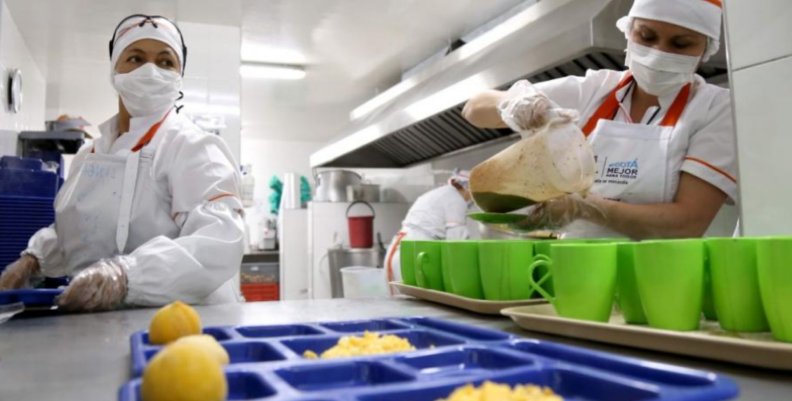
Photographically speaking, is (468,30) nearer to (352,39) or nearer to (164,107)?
(352,39)

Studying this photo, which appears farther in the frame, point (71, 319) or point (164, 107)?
point (164, 107)

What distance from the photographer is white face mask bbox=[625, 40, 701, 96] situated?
4.47 ft

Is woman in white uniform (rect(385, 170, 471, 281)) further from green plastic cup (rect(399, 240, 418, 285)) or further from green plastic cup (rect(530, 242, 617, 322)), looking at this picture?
green plastic cup (rect(530, 242, 617, 322))

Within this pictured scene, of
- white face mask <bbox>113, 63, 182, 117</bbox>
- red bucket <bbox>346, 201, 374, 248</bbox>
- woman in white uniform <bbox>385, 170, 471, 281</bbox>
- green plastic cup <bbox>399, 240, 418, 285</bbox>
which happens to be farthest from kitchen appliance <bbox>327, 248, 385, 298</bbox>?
green plastic cup <bbox>399, 240, 418, 285</bbox>

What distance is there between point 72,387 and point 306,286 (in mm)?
4514

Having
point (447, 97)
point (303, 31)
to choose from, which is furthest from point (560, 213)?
point (303, 31)

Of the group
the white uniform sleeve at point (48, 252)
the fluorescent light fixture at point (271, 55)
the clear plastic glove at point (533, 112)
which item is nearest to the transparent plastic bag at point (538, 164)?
the clear plastic glove at point (533, 112)

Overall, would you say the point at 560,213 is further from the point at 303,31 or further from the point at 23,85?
the point at 23,85

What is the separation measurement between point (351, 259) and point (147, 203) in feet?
9.74

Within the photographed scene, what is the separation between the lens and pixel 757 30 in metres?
0.97

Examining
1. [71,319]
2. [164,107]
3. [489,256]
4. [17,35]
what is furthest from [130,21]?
[17,35]

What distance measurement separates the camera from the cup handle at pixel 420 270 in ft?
3.78

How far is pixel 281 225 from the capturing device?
509 cm

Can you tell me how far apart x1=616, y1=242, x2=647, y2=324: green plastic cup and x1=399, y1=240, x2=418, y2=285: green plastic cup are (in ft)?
1.72
